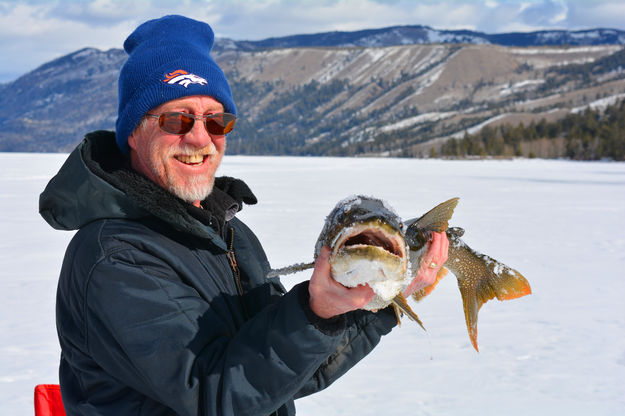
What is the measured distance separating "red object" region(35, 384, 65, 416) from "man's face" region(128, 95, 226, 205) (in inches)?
42.2

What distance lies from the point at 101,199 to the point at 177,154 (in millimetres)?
474

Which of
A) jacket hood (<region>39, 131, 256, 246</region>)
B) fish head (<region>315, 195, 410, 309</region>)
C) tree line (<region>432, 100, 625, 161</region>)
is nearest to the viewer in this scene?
fish head (<region>315, 195, 410, 309</region>)

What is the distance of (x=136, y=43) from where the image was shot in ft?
7.84

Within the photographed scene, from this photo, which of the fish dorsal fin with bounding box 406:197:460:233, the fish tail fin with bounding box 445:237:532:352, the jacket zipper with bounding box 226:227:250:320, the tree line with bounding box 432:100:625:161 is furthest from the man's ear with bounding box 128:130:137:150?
the tree line with bounding box 432:100:625:161

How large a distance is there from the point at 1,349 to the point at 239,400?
173 inches

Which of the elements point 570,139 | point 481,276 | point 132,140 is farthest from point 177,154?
point 570,139

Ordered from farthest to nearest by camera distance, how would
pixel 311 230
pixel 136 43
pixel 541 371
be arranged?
pixel 311 230
pixel 541 371
pixel 136 43

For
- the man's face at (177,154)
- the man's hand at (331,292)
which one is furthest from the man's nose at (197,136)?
the man's hand at (331,292)

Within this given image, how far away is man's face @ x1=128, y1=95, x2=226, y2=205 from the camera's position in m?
2.19

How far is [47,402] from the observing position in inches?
96.2

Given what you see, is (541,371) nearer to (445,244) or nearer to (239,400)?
(445,244)

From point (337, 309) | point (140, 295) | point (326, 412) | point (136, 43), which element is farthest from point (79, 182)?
point (326, 412)

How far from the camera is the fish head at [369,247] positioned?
4.52ft

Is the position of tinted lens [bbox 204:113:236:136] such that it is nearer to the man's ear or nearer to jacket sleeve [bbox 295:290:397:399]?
the man's ear
